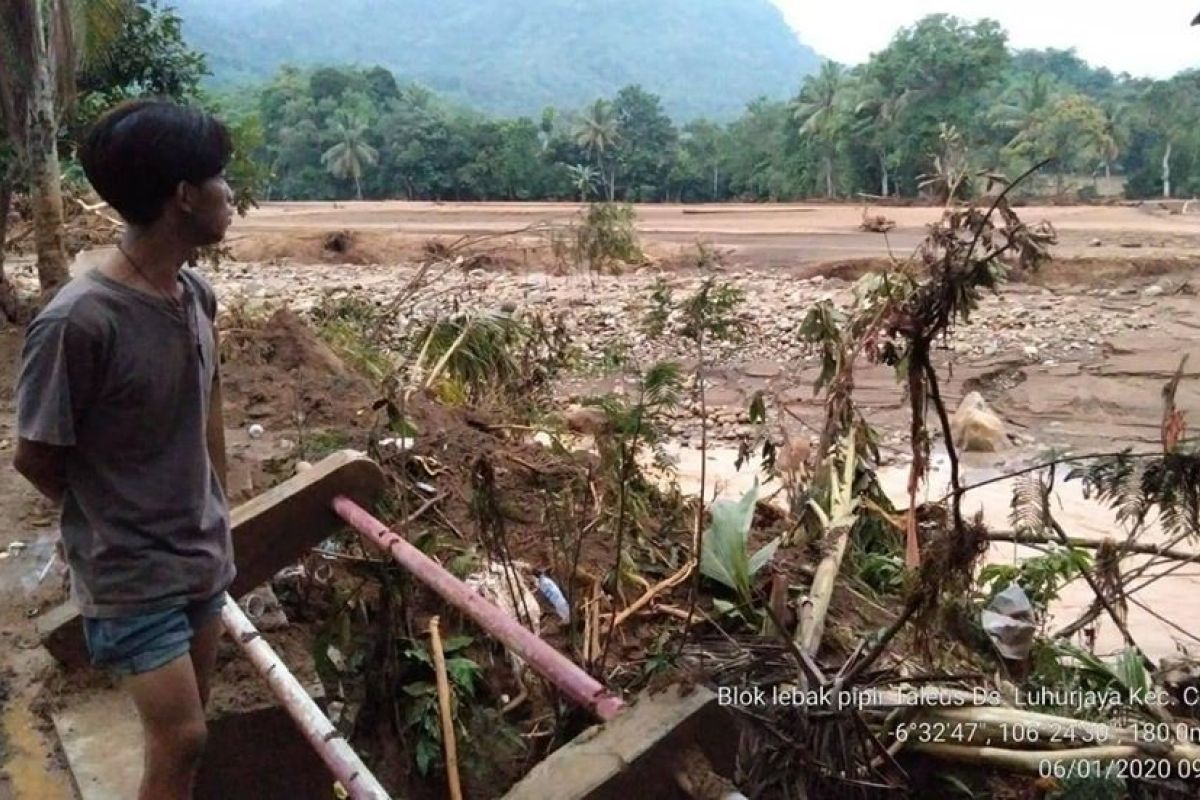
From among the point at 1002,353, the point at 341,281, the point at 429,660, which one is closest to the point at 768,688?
the point at 429,660

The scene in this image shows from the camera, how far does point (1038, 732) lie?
2.62 meters

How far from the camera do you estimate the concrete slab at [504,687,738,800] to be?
1.78 m

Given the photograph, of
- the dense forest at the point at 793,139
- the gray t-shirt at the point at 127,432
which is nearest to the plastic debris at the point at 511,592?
the gray t-shirt at the point at 127,432

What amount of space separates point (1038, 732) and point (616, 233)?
10576 millimetres

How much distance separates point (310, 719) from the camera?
2.05 meters

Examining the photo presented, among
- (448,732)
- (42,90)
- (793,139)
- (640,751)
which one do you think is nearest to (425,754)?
(448,732)

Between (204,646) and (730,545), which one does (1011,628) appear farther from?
(204,646)

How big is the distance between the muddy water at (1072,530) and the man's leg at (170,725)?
3339 millimetres

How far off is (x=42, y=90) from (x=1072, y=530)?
8.53 metres

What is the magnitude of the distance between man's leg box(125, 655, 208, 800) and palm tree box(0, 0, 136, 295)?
22.7 ft

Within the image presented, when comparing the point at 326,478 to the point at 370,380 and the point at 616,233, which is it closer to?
the point at 370,380

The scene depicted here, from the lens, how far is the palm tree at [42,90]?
798 cm

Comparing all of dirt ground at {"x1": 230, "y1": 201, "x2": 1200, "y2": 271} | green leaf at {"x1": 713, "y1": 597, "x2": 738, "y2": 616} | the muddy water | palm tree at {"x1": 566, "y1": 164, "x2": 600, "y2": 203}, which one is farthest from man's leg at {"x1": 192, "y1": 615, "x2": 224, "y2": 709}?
palm tree at {"x1": 566, "y1": 164, "x2": 600, "y2": 203}

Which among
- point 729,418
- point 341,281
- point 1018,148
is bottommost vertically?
point 729,418
